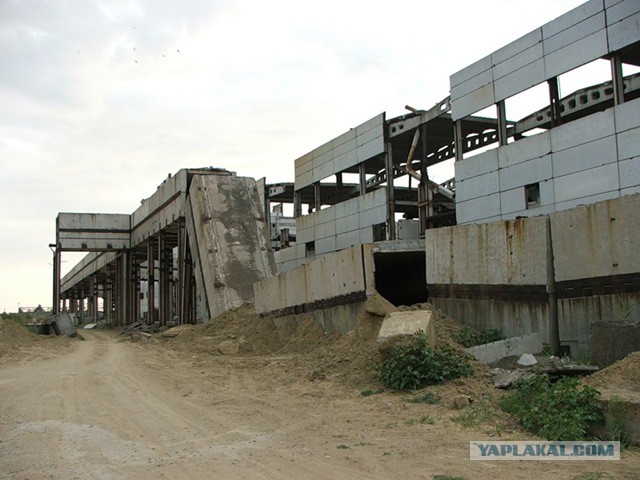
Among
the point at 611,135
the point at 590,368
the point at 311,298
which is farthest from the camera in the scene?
the point at 311,298

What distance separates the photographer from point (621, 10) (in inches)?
554

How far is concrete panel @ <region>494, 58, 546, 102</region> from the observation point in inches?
642

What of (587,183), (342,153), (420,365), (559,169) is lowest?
(420,365)

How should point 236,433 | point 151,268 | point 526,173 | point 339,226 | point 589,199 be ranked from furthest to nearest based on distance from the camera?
1. point 151,268
2. point 339,226
3. point 526,173
4. point 589,199
5. point 236,433

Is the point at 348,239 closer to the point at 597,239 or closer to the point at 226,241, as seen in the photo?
the point at 226,241

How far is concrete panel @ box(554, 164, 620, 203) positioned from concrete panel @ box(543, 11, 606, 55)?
3.38 meters

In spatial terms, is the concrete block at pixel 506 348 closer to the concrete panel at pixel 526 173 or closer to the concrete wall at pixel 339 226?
the concrete panel at pixel 526 173

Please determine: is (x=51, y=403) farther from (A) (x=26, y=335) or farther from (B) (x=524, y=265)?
(A) (x=26, y=335)

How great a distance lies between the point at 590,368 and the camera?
792 centimetres

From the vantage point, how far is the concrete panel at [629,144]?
531 inches

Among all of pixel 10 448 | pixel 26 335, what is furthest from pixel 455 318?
pixel 26 335

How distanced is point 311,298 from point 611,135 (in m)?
8.01

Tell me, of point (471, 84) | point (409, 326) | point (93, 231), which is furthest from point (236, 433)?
point (93, 231)

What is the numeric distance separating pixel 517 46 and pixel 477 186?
13.4ft
